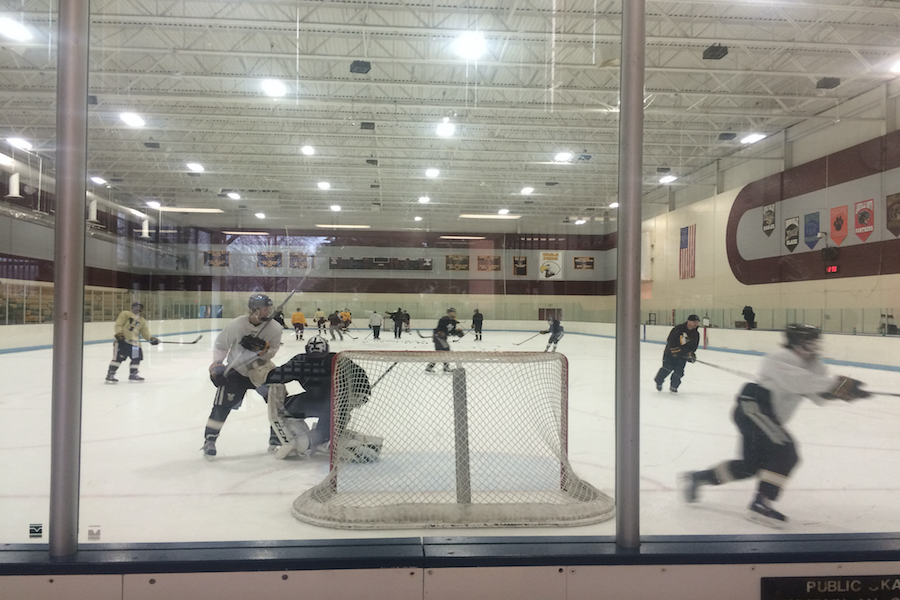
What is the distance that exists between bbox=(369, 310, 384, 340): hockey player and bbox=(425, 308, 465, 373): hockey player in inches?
13.3

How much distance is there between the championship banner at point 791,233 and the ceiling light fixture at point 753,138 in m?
0.64

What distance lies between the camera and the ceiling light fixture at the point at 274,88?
13.1 ft

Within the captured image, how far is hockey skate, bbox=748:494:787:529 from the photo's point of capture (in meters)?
2.16

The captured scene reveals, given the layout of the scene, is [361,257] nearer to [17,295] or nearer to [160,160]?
[160,160]

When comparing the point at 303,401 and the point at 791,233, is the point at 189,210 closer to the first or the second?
the point at 303,401

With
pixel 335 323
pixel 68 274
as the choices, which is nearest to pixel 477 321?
pixel 335 323

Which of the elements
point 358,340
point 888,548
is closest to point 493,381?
point 358,340

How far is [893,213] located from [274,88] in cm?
470

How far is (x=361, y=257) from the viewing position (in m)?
3.20

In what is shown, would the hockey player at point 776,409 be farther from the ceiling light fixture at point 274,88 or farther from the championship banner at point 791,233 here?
the ceiling light fixture at point 274,88

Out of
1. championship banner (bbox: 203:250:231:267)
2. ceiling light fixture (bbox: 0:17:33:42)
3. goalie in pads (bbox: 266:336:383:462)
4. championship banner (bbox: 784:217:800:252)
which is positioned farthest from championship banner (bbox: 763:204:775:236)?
ceiling light fixture (bbox: 0:17:33:42)

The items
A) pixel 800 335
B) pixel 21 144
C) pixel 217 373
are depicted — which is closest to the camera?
pixel 800 335

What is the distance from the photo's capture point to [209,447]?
10.8ft

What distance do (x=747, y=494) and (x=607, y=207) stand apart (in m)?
A: 1.58
